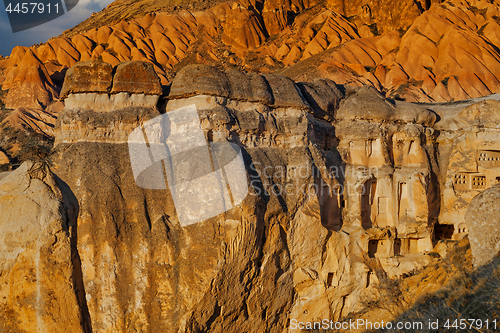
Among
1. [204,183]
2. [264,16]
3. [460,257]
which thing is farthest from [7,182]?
[264,16]

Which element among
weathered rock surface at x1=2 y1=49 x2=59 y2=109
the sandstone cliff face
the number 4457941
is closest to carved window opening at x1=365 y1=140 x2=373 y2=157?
the number 4457941

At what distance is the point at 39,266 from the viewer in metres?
10.4

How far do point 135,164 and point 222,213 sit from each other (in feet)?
8.78

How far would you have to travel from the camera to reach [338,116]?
1572 centimetres

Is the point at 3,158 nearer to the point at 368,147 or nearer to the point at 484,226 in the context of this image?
the point at 368,147

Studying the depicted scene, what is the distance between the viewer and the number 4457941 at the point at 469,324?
7.47 m

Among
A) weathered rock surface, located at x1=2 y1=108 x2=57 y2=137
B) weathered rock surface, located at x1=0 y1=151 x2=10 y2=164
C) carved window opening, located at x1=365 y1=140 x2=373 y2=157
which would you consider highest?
weathered rock surface, located at x1=2 y1=108 x2=57 y2=137

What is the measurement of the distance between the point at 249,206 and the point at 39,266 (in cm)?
524

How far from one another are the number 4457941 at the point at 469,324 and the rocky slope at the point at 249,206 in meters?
1.92

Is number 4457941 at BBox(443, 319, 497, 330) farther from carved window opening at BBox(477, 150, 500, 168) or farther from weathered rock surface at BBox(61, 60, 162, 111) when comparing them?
weathered rock surface at BBox(61, 60, 162, 111)

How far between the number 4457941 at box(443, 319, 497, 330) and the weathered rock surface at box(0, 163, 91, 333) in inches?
315

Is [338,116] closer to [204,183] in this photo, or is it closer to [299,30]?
[204,183]

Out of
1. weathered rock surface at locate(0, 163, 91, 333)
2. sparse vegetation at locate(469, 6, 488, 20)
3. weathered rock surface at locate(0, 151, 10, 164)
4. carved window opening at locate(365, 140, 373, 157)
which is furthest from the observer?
sparse vegetation at locate(469, 6, 488, 20)

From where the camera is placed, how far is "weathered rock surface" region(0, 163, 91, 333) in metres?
10.4
